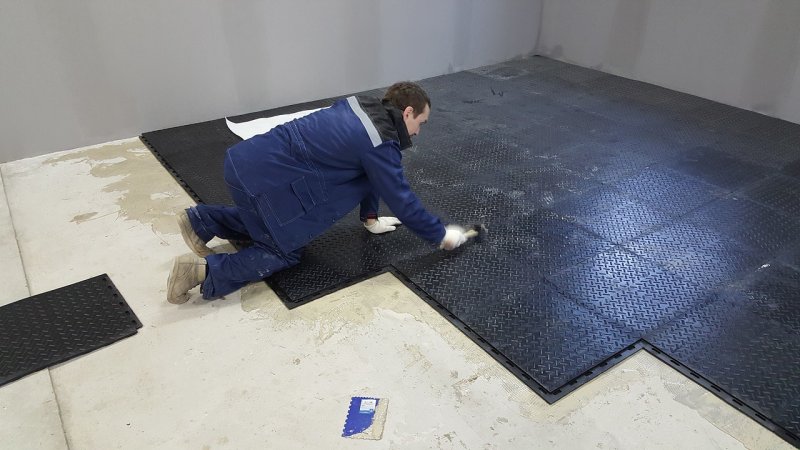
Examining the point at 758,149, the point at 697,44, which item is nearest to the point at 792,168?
the point at 758,149

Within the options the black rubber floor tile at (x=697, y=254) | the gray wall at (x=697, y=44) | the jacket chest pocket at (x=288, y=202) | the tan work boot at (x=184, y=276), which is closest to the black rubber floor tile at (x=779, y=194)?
the black rubber floor tile at (x=697, y=254)

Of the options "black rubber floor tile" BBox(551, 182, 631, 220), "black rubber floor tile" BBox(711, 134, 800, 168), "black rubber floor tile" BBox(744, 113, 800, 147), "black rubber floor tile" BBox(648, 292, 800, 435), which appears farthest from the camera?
"black rubber floor tile" BBox(744, 113, 800, 147)

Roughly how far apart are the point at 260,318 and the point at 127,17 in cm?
242

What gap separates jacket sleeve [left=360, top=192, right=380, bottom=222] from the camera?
2691 millimetres

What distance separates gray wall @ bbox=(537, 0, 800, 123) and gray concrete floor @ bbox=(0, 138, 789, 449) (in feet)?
10.9

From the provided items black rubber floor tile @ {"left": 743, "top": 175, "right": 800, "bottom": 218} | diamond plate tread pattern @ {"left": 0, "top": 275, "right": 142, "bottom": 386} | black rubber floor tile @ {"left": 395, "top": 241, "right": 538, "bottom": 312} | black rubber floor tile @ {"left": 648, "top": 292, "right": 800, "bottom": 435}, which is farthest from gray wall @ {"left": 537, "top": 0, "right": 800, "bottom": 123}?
diamond plate tread pattern @ {"left": 0, "top": 275, "right": 142, "bottom": 386}

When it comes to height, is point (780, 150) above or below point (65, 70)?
below

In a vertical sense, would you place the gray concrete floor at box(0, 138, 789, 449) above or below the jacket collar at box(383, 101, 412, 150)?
below

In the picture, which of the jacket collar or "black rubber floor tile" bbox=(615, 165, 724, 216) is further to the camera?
"black rubber floor tile" bbox=(615, 165, 724, 216)

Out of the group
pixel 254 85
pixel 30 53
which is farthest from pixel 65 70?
pixel 254 85

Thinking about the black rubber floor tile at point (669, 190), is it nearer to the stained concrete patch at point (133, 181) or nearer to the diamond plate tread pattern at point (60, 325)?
the stained concrete patch at point (133, 181)

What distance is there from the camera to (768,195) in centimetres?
330

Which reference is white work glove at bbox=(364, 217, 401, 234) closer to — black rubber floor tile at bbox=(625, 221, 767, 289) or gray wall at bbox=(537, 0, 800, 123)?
black rubber floor tile at bbox=(625, 221, 767, 289)

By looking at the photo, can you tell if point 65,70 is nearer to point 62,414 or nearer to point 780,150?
point 62,414
